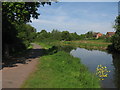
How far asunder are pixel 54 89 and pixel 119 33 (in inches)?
1446

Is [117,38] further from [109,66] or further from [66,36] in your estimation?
[66,36]

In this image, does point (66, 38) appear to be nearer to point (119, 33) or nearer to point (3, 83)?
point (119, 33)

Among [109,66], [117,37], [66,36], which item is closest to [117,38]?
[117,37]

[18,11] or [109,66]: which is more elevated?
[18,11]

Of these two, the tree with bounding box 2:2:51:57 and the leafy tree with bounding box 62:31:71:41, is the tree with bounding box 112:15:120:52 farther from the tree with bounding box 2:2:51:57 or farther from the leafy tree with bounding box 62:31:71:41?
the leafy tree with bounding box 62:31:71:41

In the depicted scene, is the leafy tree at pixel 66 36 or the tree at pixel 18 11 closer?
the tree at pixel 18 11

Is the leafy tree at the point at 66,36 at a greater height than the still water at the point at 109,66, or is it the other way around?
the leafy tree at the point at 66,36

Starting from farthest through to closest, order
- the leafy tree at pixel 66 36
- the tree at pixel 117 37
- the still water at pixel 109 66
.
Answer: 1. the leafy tree at pixel 66 36
2. the tree at pixel 117 37
3. the still water at pixel 109 66

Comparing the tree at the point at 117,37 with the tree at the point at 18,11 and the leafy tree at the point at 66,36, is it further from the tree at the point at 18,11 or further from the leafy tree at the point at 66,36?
the leafy tree at the point at 66,36

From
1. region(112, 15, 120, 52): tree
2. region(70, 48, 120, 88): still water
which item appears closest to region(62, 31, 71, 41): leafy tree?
region(112, 15, 120, 52): tree

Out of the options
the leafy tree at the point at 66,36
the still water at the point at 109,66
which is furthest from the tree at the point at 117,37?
the leafy tree at the point at 66,36

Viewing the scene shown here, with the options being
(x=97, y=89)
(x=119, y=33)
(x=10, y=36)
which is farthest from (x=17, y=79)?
(x=119, y=33)

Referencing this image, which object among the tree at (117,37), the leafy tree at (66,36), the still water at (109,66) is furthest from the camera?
the leafy tree at (66,36)

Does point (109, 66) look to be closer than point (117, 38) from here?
Yes
